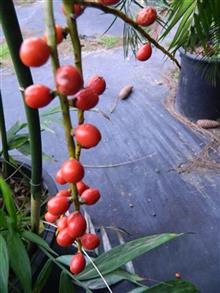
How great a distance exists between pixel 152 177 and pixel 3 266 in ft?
2.19

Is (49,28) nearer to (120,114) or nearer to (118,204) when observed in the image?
(118,204)

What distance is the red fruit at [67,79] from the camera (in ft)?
0.61

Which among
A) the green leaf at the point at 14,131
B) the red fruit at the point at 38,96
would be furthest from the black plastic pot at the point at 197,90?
the red fruit at the point at 38,96

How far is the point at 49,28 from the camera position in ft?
0.65

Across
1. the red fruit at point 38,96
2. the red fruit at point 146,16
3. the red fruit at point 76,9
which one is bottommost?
the red fruit at point 38,96

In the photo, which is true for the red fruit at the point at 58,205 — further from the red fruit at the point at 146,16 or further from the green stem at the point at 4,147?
the green stem at the point at 4,147

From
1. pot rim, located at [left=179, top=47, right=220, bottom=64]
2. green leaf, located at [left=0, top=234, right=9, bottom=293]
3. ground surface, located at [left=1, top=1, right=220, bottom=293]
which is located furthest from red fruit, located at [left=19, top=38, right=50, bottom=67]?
pot rim, located at [left=179, top=47, right=220, bottom=64]

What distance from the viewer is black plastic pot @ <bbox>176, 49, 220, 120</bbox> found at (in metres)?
1.16

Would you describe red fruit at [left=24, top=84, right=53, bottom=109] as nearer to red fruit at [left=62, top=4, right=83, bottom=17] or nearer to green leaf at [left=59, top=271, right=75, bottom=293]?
red fruit at [left=62, top=4, right=83, bottom=17]

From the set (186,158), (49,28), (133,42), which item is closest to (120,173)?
(186,158)

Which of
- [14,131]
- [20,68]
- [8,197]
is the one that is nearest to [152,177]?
[14,131]

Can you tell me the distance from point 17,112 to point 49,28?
1.19 m

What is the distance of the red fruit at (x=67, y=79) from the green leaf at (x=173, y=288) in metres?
0.38

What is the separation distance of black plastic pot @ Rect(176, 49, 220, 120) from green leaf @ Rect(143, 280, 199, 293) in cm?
79
